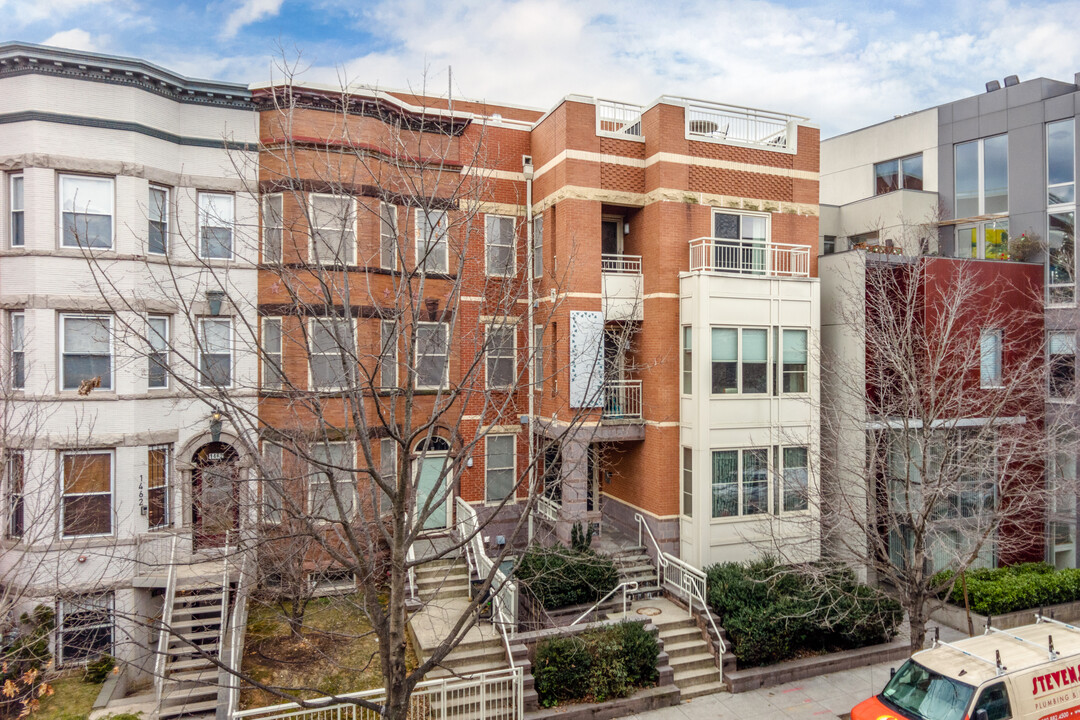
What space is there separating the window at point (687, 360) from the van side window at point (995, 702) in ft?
26.2

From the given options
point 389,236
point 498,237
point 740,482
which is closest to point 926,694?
point 740,482

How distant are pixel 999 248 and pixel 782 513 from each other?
11.3m

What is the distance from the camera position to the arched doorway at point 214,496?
12.0 metres

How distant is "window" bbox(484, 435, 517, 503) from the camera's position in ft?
56.6

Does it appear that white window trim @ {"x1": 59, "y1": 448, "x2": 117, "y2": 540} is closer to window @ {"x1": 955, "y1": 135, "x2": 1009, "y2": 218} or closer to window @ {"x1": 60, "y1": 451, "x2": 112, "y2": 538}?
window @ {"x1": 60, "y1": 451, "x2": 112, "y2": 538}

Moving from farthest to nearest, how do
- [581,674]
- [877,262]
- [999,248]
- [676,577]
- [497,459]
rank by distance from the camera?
[999,248]
[497,459]
[877,262]
[676,577]
[581,674]

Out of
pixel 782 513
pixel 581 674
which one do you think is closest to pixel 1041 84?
pixel 782 513

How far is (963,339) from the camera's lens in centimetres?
1630

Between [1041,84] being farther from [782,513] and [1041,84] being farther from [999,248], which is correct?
[782,513]

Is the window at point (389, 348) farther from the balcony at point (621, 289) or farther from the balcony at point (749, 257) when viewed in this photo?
the balcony at point (749, 257)

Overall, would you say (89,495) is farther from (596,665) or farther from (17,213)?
(596,665)

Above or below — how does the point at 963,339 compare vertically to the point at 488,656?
above

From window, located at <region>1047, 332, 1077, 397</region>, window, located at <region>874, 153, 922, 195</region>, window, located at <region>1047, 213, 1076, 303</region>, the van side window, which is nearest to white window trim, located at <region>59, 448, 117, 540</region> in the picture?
the van side window

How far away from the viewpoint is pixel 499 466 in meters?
17.4
